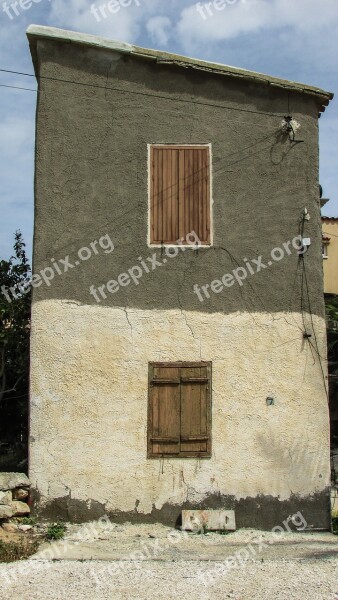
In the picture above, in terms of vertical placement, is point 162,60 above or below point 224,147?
above

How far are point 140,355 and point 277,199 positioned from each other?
10.0ft

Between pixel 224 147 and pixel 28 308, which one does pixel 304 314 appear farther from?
pixel 28 308

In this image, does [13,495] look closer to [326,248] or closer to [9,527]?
[9,527]

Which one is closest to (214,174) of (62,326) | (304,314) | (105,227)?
(105,227)

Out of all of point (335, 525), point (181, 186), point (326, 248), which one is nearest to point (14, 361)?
point (181, 186)

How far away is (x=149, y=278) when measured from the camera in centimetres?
966

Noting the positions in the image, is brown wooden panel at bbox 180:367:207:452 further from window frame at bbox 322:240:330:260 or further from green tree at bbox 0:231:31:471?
window frame at bbox 322:240:330:260

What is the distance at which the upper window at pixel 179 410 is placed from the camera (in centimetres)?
934

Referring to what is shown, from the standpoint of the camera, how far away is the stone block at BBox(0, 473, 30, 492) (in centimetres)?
903

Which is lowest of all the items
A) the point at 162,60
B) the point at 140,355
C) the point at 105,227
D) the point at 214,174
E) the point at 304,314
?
the point at 140,355

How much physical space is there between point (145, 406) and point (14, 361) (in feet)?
10.9

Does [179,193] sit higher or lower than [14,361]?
higher

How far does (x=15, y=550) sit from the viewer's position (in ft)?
26.2

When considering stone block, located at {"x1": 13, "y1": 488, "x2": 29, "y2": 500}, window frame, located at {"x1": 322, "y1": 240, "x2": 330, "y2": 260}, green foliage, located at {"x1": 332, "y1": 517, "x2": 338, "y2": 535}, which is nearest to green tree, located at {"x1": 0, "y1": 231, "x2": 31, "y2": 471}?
stone block, located at {"x1": 13, "y1": 488, "x2": 29, "y2": 500}
